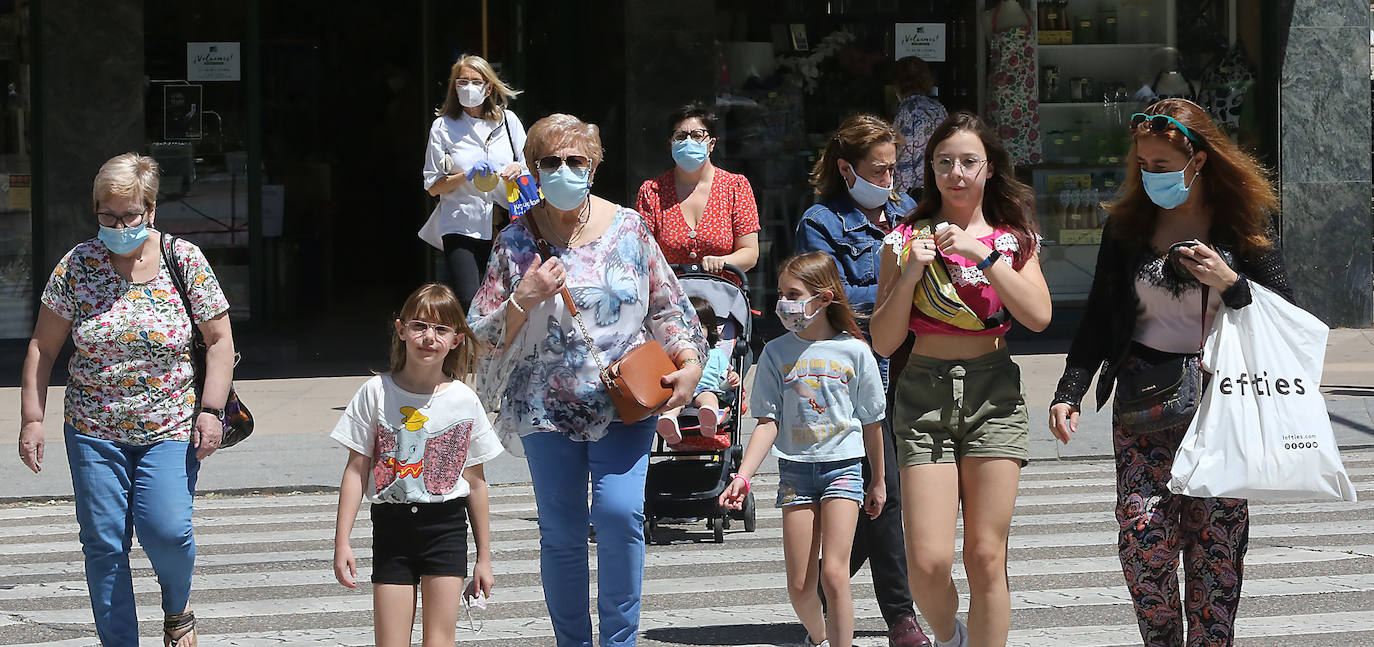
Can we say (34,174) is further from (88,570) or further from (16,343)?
(88,570)

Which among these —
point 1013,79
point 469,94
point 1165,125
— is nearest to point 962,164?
point 1165,125

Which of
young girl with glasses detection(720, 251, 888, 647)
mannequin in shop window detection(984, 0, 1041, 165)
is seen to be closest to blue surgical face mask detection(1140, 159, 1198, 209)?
young girl with glasses detection(720, 251, 888, 647)

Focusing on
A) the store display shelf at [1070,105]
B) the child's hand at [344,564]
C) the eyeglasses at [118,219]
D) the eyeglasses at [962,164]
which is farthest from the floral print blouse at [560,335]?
the store display shelf at [1070,105]

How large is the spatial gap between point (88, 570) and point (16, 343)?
9.22 m

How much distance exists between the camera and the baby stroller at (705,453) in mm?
8188

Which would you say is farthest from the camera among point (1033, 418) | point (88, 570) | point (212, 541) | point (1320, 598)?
point (1033, 418)

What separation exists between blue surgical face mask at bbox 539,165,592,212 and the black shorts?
0.95m

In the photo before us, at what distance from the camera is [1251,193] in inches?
200

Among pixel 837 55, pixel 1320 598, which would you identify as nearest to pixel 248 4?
pixel 837 55

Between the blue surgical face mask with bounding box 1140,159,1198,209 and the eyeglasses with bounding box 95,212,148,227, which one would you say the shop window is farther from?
Result: the blue surgical face mask with bounding box 1140,159,1198,209

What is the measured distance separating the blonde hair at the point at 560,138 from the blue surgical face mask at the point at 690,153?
9.65 feet

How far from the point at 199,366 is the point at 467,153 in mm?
4225

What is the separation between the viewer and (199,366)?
587 centimetres

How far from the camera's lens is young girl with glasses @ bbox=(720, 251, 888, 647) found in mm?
5781
